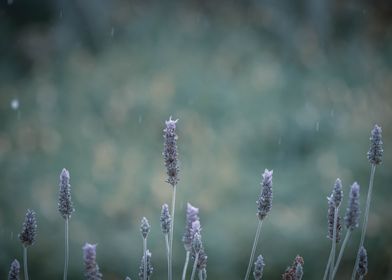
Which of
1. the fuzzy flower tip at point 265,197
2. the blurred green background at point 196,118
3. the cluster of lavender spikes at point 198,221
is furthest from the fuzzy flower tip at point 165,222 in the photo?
the blurred green background at point 196,118

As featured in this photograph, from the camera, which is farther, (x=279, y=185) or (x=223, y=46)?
(x=223, y=46)

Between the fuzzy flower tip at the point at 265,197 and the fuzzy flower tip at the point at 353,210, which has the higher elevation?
the fuzzy flower tip at the point at 265,197

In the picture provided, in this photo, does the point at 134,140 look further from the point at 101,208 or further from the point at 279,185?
the point at 279,185

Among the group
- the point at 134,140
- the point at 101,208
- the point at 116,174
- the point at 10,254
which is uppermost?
the point at 134,140

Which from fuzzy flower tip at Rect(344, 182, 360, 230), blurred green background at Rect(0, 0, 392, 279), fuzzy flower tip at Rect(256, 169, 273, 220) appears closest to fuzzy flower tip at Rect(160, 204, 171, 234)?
fuzzy flower tip at Rect(256, 169, 273, 220)

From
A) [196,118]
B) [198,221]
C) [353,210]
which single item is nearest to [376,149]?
[353,210]

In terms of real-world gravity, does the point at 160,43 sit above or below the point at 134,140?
above

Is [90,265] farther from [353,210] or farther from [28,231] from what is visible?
[353,210]

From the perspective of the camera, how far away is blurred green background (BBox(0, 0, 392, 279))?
141 inches

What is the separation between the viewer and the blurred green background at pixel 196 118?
141 inches

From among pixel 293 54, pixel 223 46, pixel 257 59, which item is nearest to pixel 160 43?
pixel 223 46

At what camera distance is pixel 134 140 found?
3.90 m

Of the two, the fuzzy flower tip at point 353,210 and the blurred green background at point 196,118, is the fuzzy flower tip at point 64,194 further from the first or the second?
the blurred green background at point 196,118

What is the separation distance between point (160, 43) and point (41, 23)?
0.90 meters
